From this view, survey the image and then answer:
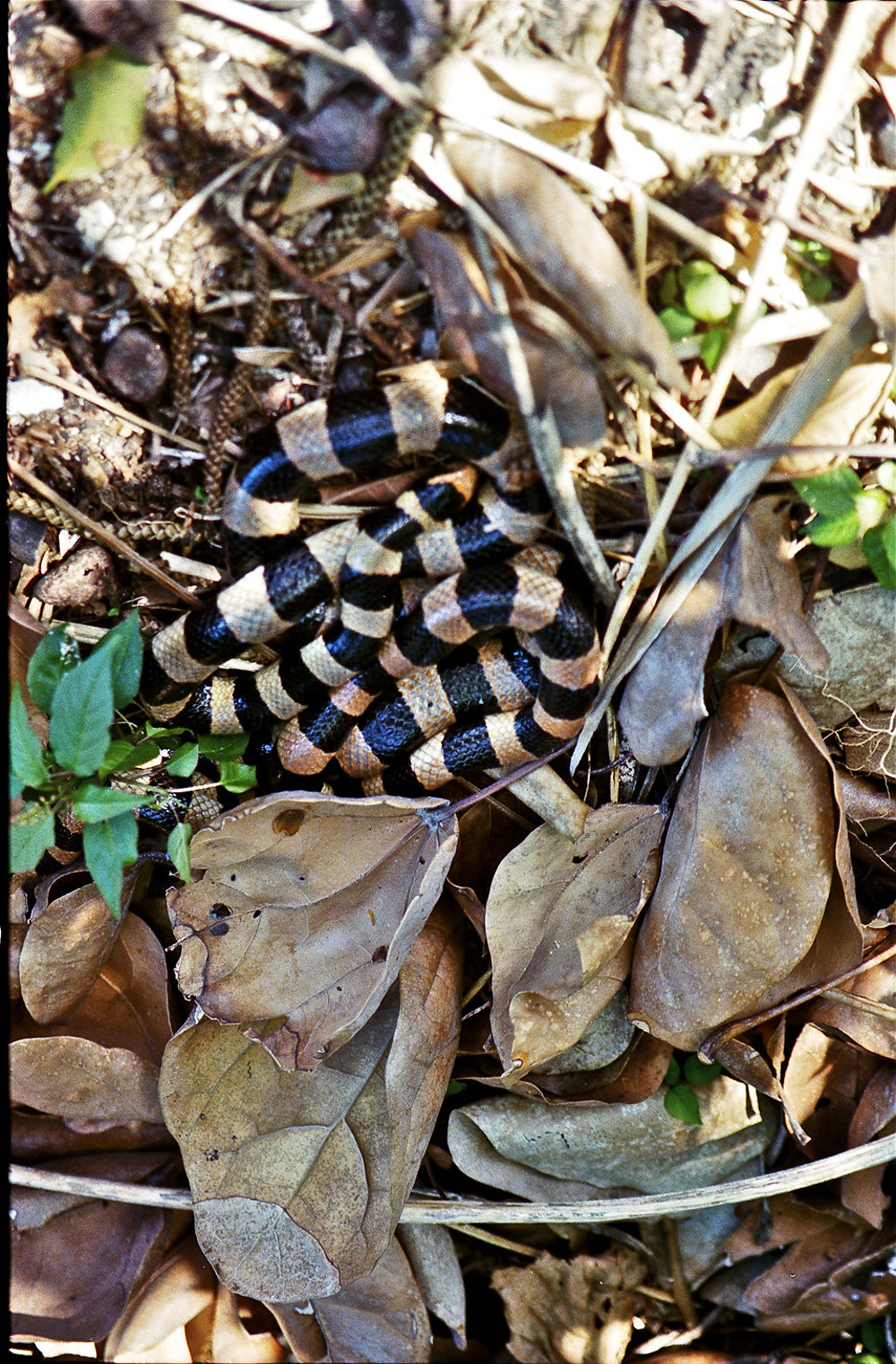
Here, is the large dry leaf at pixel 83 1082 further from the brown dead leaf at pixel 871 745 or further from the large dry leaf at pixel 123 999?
the brown dead leaf at pixel 871 745

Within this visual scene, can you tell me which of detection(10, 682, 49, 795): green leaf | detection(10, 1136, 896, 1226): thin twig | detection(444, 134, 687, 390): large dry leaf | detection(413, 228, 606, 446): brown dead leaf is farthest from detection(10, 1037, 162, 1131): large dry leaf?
detection(444, 134, 687, 390): large dry leaf

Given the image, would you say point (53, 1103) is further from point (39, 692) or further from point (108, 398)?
point (108, 398)

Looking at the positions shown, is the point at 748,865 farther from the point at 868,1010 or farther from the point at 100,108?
the point at 100,108

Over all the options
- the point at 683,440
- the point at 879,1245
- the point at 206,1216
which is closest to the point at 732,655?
the point at 683,440

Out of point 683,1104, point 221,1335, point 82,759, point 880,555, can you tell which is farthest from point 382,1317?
point 880,555

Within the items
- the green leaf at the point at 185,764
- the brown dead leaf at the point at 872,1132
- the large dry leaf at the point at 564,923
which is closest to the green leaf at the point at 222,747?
the green leaf at the point at 185,764

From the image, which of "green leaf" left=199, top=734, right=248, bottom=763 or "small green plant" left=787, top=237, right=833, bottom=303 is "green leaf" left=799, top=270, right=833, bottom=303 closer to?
"small green plant" left=787, top=237, right=833, bottom=303
